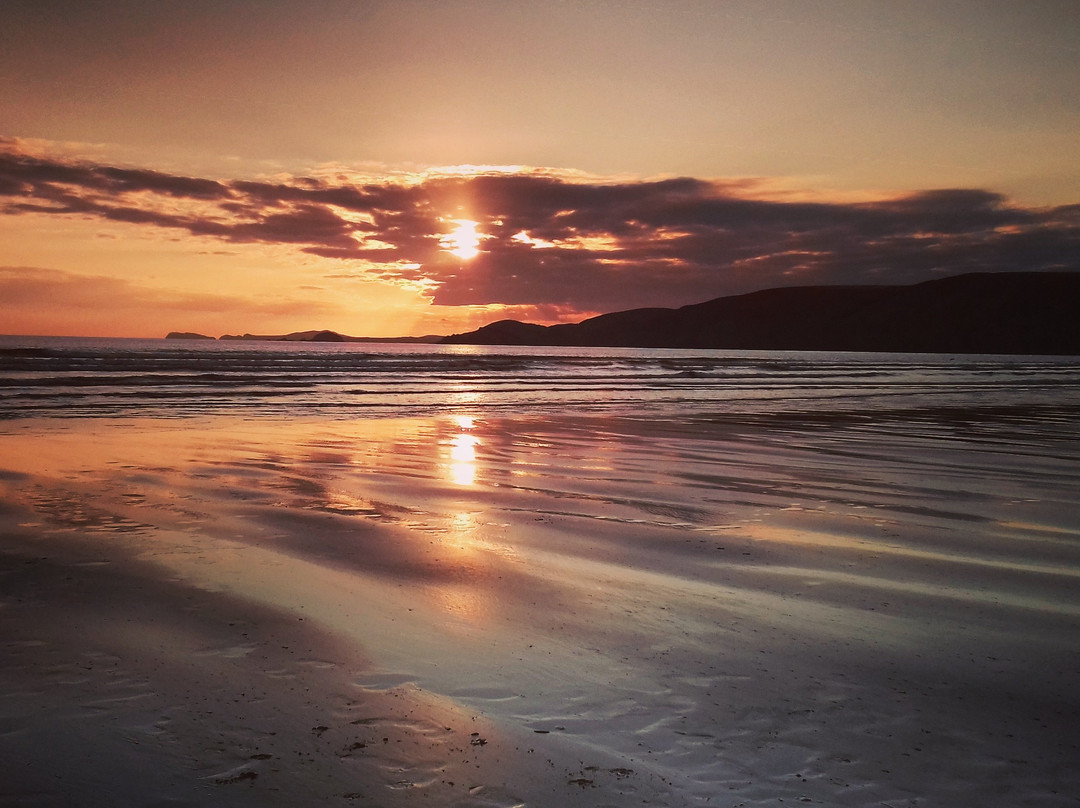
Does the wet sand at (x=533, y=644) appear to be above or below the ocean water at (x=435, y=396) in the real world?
below

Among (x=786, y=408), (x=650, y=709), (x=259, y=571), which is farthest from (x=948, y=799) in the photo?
(x=786, y=408)

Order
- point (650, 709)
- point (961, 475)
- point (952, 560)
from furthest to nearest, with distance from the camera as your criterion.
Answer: point (961, 475)
point (952, 560)
point (650, 709)

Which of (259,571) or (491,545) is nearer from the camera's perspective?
(259,571)

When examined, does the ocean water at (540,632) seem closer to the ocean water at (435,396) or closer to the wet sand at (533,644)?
the wet sand at (533,644)

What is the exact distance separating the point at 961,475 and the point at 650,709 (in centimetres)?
900

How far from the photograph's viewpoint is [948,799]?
2.65 meters

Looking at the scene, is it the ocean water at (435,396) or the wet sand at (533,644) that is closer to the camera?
the wet sand at (533,644)

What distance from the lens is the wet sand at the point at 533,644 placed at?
2.80 m

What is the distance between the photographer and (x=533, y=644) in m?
4.08

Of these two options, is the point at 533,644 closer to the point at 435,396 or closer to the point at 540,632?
the point at 540,632

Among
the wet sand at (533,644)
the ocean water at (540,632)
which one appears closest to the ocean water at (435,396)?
the ocean water at (540,632)

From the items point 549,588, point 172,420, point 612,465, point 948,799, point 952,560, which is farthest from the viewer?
point 172,420

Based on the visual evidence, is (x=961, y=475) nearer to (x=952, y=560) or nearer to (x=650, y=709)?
(x=952, y=560)

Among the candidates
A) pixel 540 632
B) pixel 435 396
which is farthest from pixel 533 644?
pixel 435 396
